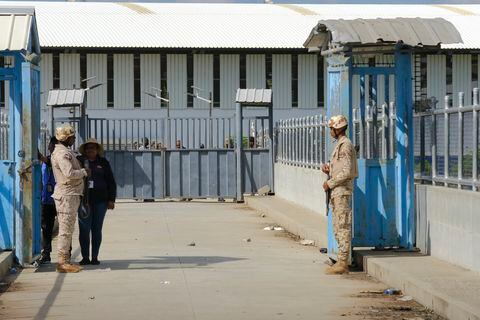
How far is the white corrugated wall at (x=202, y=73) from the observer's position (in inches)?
2312

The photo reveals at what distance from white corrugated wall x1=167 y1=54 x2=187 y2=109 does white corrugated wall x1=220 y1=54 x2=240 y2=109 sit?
1903 millimetres

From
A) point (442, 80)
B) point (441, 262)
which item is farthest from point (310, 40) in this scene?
point (442, 80)

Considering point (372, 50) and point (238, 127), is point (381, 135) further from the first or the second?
point (238, 127)

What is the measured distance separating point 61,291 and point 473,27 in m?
50.0

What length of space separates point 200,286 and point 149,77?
46133 mm

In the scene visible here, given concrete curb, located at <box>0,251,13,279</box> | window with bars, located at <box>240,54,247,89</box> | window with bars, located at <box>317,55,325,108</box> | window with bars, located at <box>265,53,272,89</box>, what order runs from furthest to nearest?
1. window with bars, located at <box>317,55,325,108</box>
2. window with bars, located at <box>265,53,272,89</box>
3. window with bars, located at <box>240,54,247,89</box>
4. concrete curb, located at <box>0,251,13,279</box>

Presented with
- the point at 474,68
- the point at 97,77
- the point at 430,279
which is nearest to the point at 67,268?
the point at 430,279

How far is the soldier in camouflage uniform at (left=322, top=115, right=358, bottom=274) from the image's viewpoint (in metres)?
13.8

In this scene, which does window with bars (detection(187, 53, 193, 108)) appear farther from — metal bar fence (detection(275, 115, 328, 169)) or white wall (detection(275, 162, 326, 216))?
white wall (detection(275, 162, 326, 216))

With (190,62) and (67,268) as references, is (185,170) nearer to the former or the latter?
(67,268)

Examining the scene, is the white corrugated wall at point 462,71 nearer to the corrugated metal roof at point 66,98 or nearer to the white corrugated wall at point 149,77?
the white corrugated wall at point 149,77

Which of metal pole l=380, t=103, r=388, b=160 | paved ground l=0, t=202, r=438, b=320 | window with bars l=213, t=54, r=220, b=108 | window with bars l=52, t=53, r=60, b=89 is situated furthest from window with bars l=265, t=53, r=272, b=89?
metal pole l=380, t=103, r=388, b=160

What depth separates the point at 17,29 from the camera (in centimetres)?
1423

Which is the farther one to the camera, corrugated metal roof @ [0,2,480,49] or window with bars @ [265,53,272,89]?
window with bars @ [265,53,272,89]
